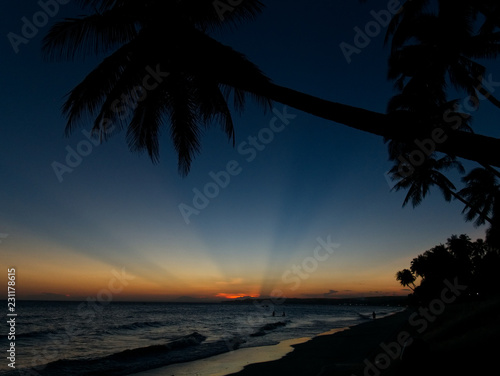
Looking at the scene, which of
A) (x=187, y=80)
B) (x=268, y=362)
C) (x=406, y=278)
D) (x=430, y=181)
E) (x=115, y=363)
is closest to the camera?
(x=187, y=80)

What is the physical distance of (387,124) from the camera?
2.98m

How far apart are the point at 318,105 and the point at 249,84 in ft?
2.74

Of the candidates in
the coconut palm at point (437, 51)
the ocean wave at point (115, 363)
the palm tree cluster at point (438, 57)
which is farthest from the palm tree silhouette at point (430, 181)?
the ocean wave at point (115, 363)

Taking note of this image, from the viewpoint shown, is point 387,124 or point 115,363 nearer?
point 387,124

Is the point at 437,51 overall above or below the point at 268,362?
above

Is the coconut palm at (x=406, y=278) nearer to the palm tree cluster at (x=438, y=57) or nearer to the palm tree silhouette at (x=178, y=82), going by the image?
the palm tree cluster at (x=438, y=57)

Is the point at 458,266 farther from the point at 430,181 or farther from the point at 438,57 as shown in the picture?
the point at 438,57

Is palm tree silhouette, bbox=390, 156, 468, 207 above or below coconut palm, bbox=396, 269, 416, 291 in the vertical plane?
above

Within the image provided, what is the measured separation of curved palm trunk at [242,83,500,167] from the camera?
2617mm

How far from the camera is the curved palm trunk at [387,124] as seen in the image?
8.59 ft

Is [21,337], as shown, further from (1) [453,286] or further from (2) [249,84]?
(1) [453,286]

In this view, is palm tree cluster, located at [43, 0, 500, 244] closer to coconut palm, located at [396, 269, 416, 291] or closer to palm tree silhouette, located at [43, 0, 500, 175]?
palm tree silhouette, located at [43, 0, 500, 175]

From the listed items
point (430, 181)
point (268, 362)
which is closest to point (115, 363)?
point (268, 362)

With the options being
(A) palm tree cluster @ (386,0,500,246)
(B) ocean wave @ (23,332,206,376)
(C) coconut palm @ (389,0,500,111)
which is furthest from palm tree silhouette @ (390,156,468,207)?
(B) ocean wave @ (23,332,206,376)
